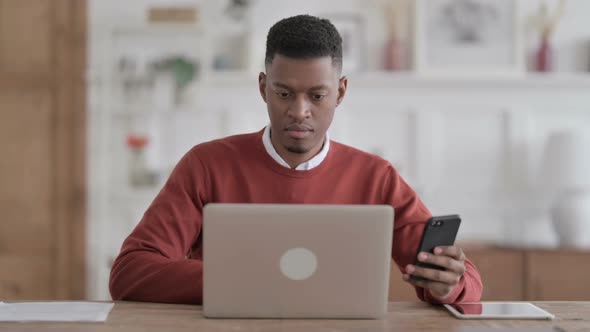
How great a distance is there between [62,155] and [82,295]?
777 millimetres

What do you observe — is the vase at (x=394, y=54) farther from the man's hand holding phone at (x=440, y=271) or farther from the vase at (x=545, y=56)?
the man's hand holding phone at (x=440, y=271)

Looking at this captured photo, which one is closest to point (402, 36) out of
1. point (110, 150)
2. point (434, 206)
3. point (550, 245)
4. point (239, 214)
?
point (434, 206)

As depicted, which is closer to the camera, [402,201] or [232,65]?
[402,201]

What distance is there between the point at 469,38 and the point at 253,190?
2.52 m

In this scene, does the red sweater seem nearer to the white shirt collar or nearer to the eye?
the white shirt collar

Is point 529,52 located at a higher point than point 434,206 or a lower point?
higher

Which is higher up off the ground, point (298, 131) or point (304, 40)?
point (304, 40)

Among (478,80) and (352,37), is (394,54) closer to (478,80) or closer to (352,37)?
(352,37)

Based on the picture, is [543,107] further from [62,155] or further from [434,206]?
[62,155]

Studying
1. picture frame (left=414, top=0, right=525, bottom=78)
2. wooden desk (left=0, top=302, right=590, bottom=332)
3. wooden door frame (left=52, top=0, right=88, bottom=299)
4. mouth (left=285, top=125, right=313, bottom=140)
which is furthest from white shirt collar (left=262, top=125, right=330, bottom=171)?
wooden door frame (left=52, top=0, right=88, bottom=299)

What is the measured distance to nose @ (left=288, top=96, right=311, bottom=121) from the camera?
171 cm

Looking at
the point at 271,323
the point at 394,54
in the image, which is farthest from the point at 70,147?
the point at 271,323

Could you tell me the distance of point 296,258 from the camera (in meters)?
1.34

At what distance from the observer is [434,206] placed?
409cm
